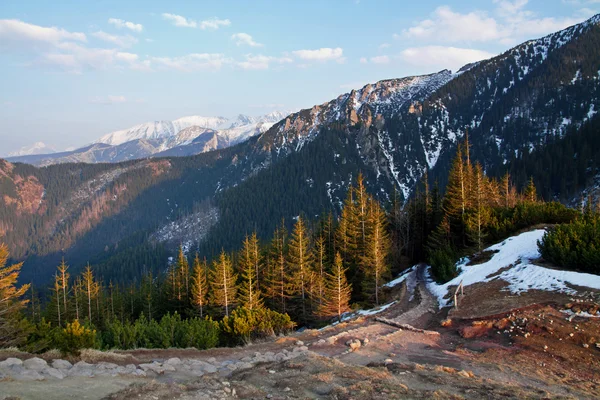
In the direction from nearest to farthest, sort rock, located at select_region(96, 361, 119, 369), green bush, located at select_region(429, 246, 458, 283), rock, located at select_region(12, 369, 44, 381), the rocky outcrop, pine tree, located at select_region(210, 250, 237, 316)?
rock, located at select_region(12, 369, 44, 381) < the rocky outcrop < rock, located at select_region(96, 361, 119, 369) < green bush, located at select_region(429, 246, 458, 283) < pine tree, located at select_region(210, 250, 237, 316)

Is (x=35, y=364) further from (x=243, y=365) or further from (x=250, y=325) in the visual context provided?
(x=250, y=325)

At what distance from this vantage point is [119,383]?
408 inches

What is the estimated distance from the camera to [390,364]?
14383mm

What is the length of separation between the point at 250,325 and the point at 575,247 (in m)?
22.8

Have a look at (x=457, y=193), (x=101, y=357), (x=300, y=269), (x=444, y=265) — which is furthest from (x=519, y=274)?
(x=101, y=357)

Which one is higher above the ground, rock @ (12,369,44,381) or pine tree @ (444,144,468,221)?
pine tree @ (444,144,468,221)

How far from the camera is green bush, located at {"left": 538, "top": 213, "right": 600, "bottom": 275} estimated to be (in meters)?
22.5

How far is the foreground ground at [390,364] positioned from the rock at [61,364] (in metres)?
0.27

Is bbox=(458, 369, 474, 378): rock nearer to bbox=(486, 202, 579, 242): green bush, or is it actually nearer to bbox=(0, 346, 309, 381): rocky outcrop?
bbox=(0, 346, 309, 381): rocky outcrop

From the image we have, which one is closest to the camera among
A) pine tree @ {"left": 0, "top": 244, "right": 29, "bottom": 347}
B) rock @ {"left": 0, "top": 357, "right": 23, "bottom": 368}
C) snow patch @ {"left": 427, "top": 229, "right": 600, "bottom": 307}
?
rock @ {"left": 0, "top": 357, "right": 23, "bottom": 368}

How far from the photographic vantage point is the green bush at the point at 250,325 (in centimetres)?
2391

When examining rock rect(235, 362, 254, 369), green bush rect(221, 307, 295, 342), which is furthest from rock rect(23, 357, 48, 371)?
green bush rect(221, 307, 295, 342)

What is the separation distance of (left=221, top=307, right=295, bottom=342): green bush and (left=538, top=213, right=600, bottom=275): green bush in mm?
19786

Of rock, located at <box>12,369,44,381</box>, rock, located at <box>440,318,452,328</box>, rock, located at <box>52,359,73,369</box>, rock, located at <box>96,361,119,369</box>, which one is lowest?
rock, located at <box>440,318,452,328</box>
